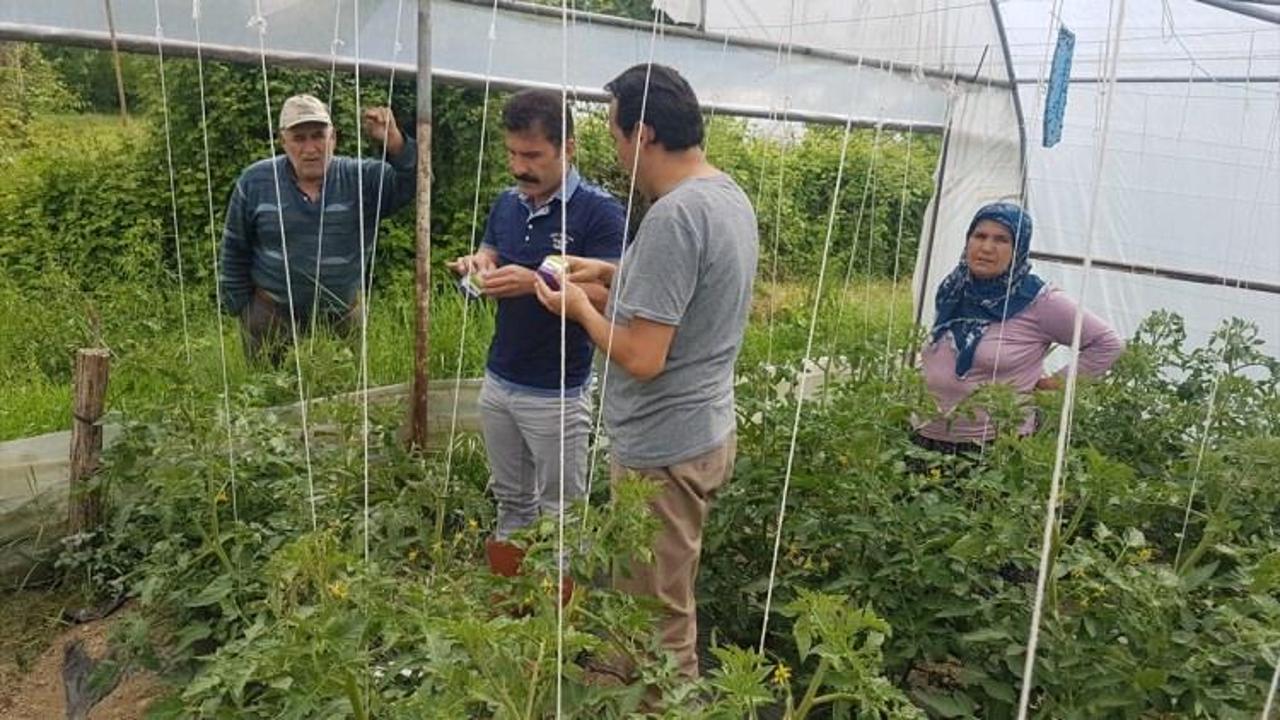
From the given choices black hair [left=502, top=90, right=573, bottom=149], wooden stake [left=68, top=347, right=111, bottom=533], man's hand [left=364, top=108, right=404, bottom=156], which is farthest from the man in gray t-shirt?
man's hand [left=364, top=108, right=404, bottom=156]

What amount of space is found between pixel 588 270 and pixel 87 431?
135cm

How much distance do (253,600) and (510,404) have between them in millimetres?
752

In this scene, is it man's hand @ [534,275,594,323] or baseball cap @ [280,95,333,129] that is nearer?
man's hand @ [534,275,594,323]

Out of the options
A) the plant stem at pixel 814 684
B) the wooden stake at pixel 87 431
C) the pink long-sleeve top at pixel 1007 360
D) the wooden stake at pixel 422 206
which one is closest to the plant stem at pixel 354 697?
the plant stem at pixel 814 684

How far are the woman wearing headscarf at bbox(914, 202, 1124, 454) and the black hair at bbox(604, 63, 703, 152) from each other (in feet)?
4.06

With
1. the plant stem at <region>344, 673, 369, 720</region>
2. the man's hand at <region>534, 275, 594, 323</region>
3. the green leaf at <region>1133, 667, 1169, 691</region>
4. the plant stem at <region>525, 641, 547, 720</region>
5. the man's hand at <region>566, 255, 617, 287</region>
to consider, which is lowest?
the green leaf at <region>1133, 667, 1169, 691</region>

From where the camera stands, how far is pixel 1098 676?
5.49 ft

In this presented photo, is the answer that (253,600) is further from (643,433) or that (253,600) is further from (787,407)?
(787,407)

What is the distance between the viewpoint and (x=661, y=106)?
5.65 feet

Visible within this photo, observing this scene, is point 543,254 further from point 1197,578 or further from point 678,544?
point 1197,578

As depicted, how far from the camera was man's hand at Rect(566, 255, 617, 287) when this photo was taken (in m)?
2.10

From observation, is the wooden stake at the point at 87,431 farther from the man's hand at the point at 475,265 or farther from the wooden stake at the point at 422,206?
the man's hand at the point at 475,265

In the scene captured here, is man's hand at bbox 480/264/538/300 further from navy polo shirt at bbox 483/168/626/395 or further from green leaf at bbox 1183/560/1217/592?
green leaf at bbox 1183/560/1217/592

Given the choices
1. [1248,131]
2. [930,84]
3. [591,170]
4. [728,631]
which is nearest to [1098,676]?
[728,631]
